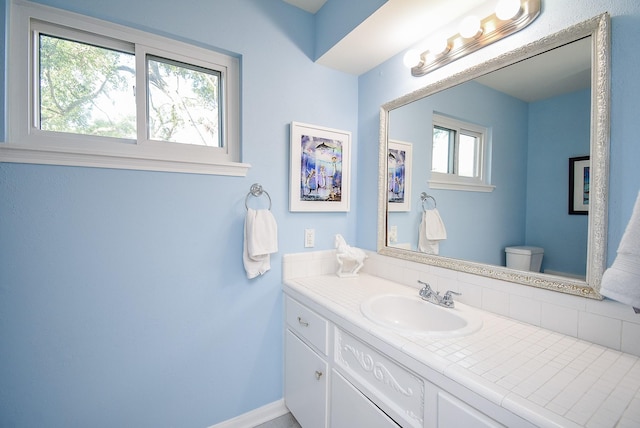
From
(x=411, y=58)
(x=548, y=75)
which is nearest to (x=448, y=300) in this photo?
(x=548, y=75)

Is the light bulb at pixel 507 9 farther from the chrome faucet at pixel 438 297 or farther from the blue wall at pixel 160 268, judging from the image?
the chrome faucet at pixel 438 297

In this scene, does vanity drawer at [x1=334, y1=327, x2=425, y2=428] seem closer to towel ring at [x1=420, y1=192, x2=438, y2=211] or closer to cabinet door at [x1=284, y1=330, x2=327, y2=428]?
cabinet door at [x1=284, y1=330, x2=327, y2=428]

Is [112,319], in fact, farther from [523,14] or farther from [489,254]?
[523,14]

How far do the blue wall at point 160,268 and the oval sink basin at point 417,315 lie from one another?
2.00 ft

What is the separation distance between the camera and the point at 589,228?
2.97 ft

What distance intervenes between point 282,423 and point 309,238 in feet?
3.57

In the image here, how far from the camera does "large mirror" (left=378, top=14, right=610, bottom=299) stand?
2.96 ft

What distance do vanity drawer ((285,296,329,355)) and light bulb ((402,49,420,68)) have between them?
1380mm

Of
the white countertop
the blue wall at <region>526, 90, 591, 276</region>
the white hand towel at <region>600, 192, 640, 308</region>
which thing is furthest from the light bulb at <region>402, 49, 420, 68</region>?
the white countertop

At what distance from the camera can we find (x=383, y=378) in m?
0.95

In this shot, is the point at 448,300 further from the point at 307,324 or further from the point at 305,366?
the point at 305,366

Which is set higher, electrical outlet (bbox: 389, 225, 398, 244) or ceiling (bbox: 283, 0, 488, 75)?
ceiling (bbox: 283, 0, 488, 75)

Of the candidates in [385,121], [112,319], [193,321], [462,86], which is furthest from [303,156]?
[112,319]

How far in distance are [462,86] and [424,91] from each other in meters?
0.20
